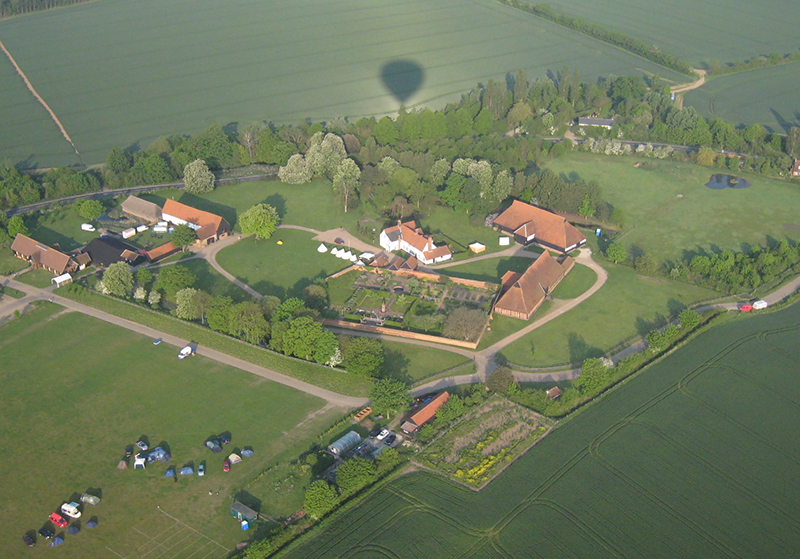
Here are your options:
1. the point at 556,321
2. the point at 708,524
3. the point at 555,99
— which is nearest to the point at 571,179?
the point at 555,99

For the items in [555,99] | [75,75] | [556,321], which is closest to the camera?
[556,321]

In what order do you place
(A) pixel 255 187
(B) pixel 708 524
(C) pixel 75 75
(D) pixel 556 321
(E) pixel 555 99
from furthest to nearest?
(C) pixel 75 75 < (E) pixel 555 99 < (A) pixel 255 187 < (D) pixel 556 321 < (B) pixel 708 524

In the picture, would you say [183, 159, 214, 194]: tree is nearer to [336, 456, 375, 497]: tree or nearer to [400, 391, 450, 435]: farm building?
[400, 391, 450, 435]: farm building

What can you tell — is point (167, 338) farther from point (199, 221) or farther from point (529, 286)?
point (529, 286)

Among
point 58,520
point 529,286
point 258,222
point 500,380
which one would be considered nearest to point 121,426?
point 58,520

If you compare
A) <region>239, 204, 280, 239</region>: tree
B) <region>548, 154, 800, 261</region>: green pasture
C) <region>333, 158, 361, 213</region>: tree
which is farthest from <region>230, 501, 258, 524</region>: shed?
<region>548, 154, 800, 261</region>: green pasture

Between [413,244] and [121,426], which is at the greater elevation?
[413,244]

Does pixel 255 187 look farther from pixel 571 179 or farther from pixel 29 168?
pixel 571 179

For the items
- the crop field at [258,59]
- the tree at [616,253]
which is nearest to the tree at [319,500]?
the tree at [616,253]
